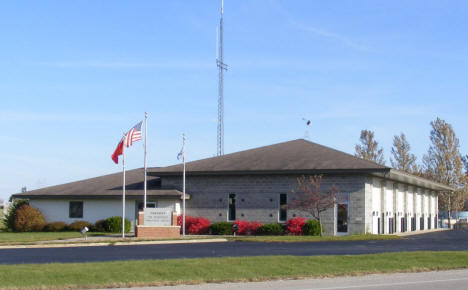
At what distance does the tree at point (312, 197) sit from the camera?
118ft

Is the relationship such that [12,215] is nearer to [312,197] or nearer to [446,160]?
[312,197]

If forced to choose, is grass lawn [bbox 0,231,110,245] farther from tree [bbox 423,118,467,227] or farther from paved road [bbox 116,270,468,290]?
tree [bbox 423,118,467,227]

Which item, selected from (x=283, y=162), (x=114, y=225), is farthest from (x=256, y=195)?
(x=114, y=225)

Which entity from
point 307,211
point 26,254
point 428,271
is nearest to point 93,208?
point 307,211


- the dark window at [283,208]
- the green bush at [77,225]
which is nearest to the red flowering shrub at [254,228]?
the dark window at [283,208]

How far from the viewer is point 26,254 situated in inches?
944

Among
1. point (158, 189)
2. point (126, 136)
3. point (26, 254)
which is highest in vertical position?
point (126, 136)

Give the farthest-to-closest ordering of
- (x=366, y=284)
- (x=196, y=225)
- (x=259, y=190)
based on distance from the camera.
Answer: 1. (x=259, y=190)
2. (x=196, y=225)
3. (x=366, y=284)

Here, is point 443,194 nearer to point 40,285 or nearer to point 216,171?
point 216,171

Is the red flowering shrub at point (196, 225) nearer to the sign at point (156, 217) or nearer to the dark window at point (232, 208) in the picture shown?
the dark window at point (232, 208)

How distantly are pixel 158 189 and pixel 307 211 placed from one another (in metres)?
10.5

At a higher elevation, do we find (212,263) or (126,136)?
(126,136)

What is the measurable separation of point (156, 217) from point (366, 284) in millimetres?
21786

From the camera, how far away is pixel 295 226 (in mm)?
37281
